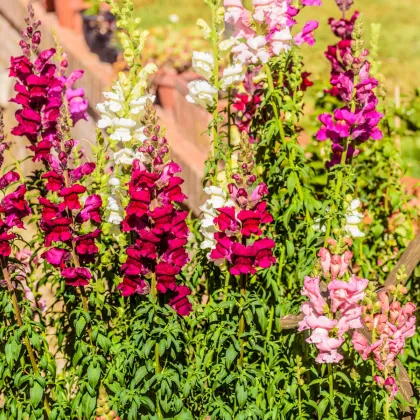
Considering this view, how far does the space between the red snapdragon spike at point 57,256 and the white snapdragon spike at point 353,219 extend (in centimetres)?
120

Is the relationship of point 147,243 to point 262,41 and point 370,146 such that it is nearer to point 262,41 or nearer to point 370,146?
point 262,41

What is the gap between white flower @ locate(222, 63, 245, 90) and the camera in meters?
3.74

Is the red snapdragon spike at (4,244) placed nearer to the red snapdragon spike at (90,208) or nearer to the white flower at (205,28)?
the red snapdragon spike at (90,208)

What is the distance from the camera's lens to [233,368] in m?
3.78

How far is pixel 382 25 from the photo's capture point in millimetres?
11969

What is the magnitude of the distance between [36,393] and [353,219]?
1560 millimetres

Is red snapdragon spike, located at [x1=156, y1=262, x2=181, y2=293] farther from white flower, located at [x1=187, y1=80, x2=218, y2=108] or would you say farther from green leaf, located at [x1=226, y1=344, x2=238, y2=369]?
white flower, located at [x1=187, y1=80, x2=218, y2=108]

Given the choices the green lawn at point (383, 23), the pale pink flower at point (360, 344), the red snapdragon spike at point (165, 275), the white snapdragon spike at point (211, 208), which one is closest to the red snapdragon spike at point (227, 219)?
the white snapdragon spike at point (211, 208)

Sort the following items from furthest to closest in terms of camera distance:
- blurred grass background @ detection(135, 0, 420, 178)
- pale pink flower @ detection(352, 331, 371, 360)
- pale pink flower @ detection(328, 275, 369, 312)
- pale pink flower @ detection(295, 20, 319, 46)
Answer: blurred grass background @ detection(135, 0, 420, 178) → pale pink flower @ detection(295, 20, 319, 46) → pale pink flower @ detection(352, 331, 371, 360) → pale pink flower @ detection(328, 275, 369, 312)

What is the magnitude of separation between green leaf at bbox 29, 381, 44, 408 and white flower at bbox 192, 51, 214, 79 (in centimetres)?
153

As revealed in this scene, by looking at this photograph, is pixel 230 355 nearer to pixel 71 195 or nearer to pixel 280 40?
pixel 71 195

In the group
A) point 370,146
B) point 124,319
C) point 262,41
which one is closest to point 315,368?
point 124,319

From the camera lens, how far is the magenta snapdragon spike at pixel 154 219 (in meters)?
3.34

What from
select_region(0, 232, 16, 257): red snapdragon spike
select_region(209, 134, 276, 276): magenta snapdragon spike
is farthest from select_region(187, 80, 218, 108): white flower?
select_region(0, 232, 16, 257): red snapdragon spike
